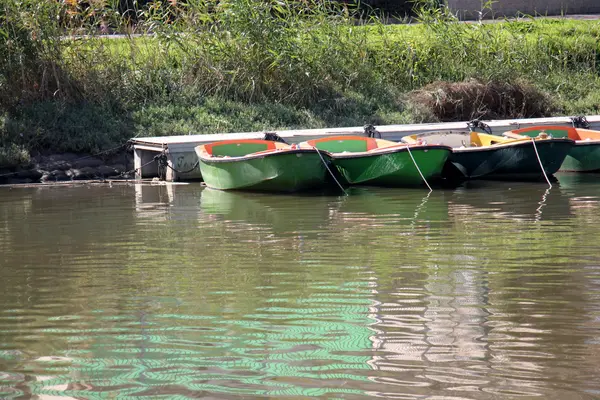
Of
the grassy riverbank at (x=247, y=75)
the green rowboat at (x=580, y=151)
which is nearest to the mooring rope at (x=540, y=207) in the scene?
the green rowboat at (x=580, y=151)

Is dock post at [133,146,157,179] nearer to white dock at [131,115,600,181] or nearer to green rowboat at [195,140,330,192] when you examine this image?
white dock at [131,115,600,181]

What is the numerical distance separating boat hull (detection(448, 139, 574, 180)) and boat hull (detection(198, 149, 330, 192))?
233 centimetres

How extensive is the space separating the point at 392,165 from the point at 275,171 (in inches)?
70.2

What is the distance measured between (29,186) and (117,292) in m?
9.07

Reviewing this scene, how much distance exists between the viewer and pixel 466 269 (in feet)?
27.4

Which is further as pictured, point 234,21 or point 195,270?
point 234,21

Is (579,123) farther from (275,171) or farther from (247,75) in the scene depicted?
(275,171)

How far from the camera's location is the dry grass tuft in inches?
837

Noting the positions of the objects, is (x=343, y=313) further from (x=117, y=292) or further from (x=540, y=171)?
(x=540, y=171)

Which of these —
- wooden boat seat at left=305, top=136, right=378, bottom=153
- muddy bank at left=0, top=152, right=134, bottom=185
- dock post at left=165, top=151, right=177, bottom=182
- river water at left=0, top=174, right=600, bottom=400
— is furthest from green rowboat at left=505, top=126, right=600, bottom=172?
muddy bank at left=0, top=152, right=134, bottom=185

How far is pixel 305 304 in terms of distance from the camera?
7.10 metres

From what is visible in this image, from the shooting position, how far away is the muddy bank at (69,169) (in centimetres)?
1695

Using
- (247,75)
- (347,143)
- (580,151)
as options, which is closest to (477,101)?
(580,151)

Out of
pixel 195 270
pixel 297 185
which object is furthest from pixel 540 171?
pixel 195 270
